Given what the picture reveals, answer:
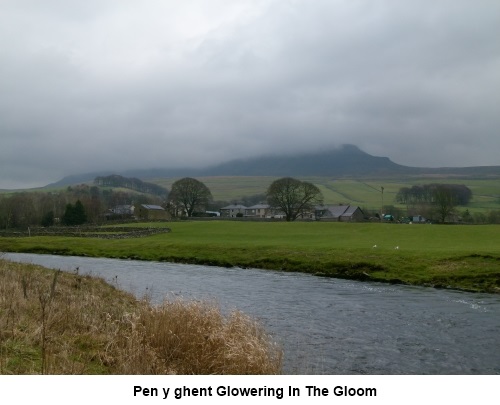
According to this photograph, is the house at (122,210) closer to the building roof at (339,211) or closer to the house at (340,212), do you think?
the house at (340,212)

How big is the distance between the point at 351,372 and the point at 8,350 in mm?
9086

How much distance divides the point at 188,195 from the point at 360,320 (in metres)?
131

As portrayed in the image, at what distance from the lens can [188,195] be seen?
493 ft

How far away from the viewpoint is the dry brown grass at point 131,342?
10.8 m

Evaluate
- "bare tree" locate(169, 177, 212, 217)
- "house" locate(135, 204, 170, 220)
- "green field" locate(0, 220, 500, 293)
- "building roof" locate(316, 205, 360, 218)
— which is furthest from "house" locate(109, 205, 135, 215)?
"green field" locate(0, 220, 500, 293)

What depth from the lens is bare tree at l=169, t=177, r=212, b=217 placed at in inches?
5881

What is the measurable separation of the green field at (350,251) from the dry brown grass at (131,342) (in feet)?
82.0

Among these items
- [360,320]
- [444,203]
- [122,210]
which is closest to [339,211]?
[444,203]

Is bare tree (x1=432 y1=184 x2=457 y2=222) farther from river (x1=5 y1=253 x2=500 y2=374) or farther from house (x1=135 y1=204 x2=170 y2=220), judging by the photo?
river (x1=5 y1=253 x2=500 y2=374)

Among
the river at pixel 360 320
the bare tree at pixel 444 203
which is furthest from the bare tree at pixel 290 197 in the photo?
the river at pixel 360 320

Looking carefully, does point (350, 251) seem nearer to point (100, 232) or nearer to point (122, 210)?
point (100, 232)

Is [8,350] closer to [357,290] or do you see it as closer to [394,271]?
[357,290]

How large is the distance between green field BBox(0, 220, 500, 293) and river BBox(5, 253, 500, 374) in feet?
15.3
